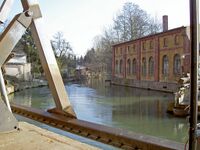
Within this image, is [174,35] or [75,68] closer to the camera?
[174,35]

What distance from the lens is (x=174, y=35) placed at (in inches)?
1214

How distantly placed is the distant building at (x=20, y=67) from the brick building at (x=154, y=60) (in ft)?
41.6

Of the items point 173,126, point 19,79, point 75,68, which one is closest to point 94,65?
point 75,68

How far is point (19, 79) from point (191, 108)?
4299 cm

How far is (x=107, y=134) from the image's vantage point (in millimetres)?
1758

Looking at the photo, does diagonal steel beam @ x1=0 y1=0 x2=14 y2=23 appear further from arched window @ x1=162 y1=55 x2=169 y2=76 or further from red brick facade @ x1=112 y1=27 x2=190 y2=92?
arched window @ x1=162 y1=55 x2=169 y2=76

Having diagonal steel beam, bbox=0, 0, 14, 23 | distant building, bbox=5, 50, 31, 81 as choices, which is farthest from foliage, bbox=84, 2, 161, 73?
diagonal steel beam, bbox=0, 0, 14, 23

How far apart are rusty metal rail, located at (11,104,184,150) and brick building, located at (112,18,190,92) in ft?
76.4

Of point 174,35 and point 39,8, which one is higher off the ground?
→ point 174,35

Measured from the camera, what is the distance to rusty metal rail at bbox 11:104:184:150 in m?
1.48

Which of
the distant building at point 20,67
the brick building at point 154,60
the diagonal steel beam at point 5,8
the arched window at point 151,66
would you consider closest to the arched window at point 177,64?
the brick building at point 154,60

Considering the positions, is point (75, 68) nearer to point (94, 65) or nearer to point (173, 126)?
point (94, 65)

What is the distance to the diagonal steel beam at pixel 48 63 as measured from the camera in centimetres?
233

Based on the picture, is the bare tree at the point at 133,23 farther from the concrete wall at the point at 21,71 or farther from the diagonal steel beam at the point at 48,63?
the diagonal steel beam at the point at 48,63
